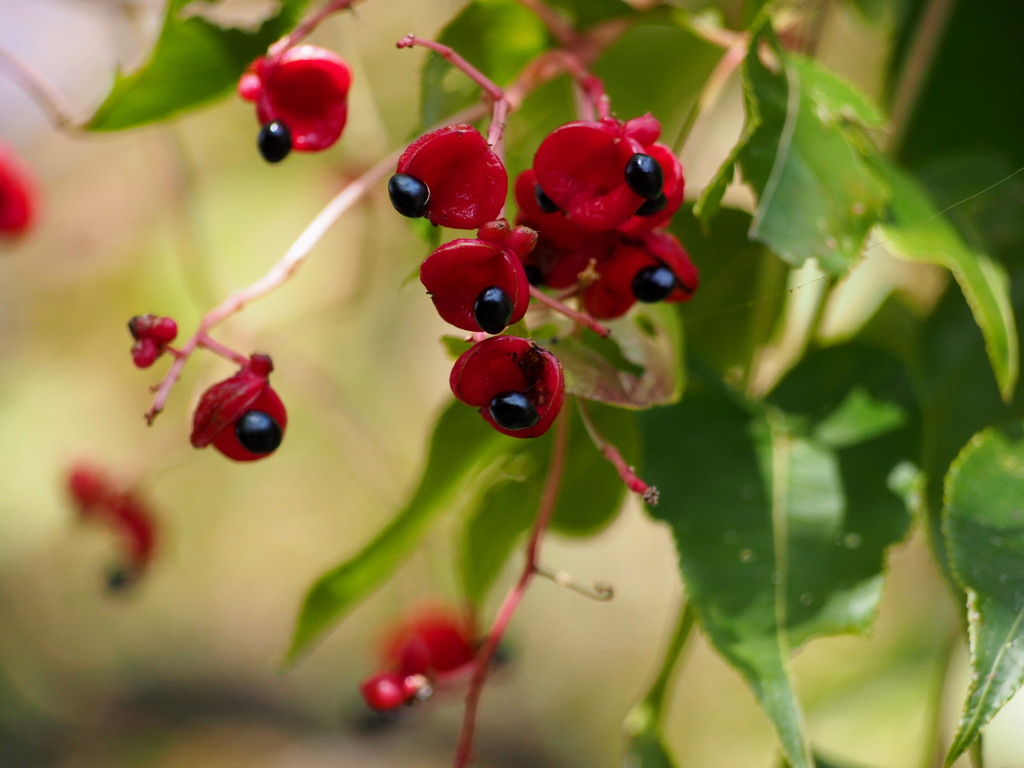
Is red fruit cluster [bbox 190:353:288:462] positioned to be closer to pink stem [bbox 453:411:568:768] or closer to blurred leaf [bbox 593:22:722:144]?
pink stem [bbox 453:411:568:768]

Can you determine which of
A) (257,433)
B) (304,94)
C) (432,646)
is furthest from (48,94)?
(432,646)

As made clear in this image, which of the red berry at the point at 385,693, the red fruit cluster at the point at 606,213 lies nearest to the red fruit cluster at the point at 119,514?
the red berry at the point at 385,693

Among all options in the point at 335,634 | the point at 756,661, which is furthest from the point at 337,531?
the point at 756,661

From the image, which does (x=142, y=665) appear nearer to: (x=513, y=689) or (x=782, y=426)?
(x=513, y=689)

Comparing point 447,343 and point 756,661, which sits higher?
point 447,343

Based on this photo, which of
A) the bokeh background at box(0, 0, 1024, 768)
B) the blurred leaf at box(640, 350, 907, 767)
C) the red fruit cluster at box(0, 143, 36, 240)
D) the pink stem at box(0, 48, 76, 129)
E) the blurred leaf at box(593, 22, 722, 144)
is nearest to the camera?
the blurred leaf at box(640, 350, 907, 767)

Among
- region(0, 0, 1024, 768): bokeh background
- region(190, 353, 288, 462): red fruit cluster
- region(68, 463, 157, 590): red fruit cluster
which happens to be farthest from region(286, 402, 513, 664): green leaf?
region(0, 0, 1024, 768): bokeh background

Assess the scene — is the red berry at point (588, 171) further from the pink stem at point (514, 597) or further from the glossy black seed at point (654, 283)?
the pink stem at point (514, 597)
